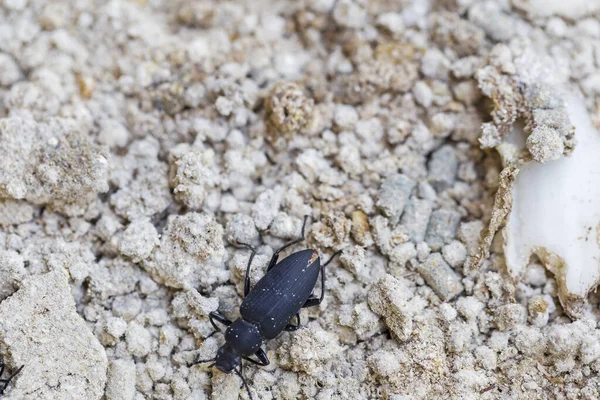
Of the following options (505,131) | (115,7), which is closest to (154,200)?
(115,7)

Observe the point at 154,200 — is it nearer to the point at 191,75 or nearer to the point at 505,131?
the point at 191,75

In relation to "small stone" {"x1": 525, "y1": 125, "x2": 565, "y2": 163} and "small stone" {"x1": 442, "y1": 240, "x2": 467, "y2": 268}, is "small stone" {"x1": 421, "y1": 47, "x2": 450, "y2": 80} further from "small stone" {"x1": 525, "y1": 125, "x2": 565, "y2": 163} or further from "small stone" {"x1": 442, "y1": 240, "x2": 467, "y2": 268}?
"small stone" {"x1": 442, "y1": 240, "x2": 467, "y2": 268}

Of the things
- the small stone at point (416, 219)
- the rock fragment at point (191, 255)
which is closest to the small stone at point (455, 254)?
the small stone at point (416, 219)

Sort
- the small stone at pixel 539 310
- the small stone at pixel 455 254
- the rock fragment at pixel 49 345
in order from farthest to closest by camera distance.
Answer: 1. the small stone at pixel 455 254
2. the small stone at pixel 539 310
3. the rock fragment at pixel 49 345

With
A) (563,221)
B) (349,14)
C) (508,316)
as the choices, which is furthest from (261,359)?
(349,14)

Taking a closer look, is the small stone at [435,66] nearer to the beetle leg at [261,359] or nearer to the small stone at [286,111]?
the small stone at [286,111]
